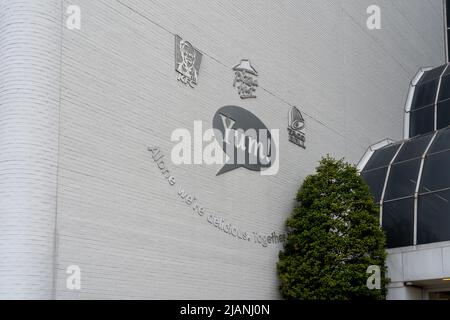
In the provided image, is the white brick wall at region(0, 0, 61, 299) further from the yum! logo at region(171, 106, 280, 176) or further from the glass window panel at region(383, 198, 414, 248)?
the glass window panel at region(383, 198, 414, 248)

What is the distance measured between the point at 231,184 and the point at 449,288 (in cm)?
694

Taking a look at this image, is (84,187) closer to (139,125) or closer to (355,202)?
(139,125)

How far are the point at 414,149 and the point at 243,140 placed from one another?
721 cm

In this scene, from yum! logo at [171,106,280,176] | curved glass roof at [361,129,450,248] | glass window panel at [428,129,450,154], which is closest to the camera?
yum! logo at [171,106,280,176]

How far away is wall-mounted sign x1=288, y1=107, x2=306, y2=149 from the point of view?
62.2 ft

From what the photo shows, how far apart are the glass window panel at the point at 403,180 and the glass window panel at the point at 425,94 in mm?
6563

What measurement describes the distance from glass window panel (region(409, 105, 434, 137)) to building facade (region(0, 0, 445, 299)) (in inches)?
274

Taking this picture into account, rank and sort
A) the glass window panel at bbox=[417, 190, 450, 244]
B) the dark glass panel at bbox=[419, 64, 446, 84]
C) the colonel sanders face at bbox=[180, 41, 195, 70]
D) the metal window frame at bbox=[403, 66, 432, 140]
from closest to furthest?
the colonel sanders face at bbox=[180, 41, 195, 70] → the glass window panel at bbox=[417, 190, 450, 244] → the metal window frame at bbox=[403, 66, 432, 140] → the dark glass panel at bbox=[419, 64, 446, 84]

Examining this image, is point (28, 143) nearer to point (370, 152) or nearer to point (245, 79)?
point (245, 79)

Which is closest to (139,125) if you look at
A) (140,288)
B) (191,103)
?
(191,103)

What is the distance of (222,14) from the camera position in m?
16.9

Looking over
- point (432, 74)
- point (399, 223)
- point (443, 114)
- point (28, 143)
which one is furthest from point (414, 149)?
point (28, 143)

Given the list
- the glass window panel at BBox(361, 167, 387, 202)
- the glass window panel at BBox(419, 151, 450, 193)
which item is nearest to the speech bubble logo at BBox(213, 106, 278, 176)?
the glass window panel at BBox(361, 167, 387, 202)

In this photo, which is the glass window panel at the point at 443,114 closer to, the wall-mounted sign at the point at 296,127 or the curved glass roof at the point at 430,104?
the curved glass roof at the point at 430,104
